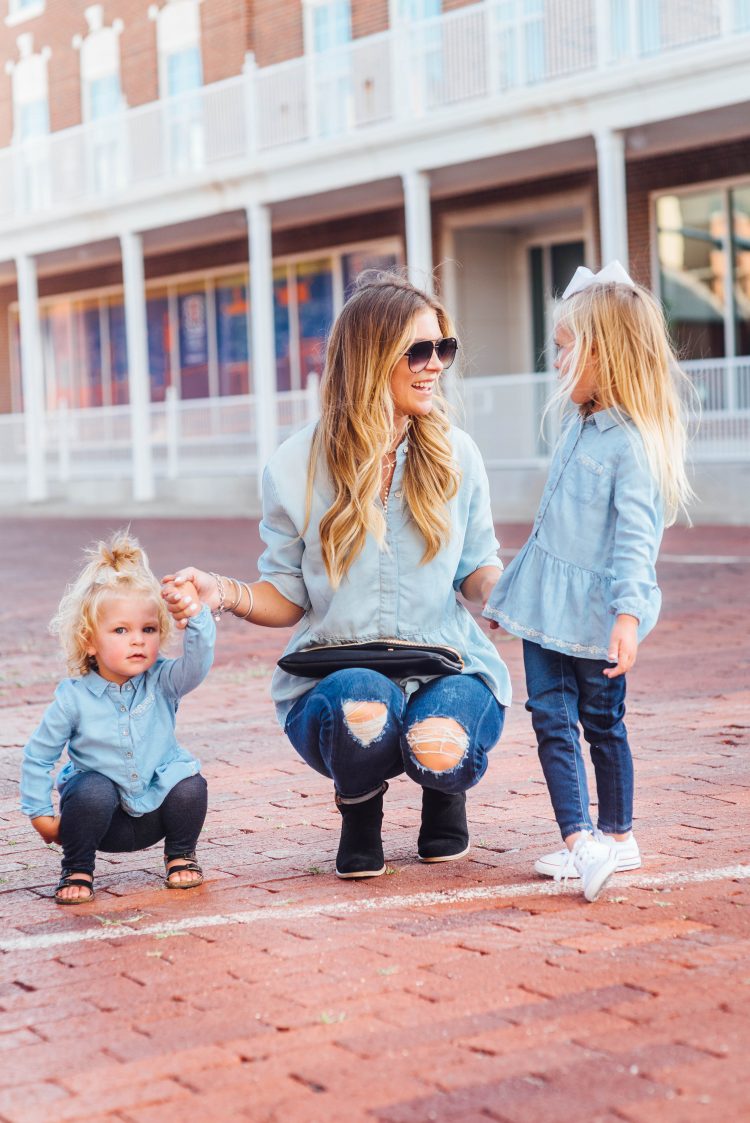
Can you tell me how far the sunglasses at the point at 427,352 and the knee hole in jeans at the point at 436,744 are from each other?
917mm

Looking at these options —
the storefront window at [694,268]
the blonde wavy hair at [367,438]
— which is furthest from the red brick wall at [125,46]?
the blonde wavy hair at [367,438]

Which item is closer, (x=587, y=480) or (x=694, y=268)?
(x=587, y=480)

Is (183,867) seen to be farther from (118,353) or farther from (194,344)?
(118,353)

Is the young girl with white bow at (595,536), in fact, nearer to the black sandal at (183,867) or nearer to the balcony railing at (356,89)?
the black sandal at (183,867)

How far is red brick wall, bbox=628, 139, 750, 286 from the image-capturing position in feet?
55.9

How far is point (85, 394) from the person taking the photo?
27438 millimetres

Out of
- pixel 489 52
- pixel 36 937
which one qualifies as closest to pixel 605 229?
pixel 489 52

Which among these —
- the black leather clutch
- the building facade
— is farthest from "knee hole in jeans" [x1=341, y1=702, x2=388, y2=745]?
the building facade

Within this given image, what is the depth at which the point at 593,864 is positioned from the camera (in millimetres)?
3539

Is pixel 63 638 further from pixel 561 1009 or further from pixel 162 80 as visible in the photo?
pixel 162 80

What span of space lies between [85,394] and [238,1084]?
25661mm

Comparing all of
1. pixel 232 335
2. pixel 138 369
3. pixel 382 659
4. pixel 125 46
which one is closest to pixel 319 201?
pixel 138 369

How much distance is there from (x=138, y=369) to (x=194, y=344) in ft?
9.79

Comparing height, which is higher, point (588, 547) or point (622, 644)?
point (588, 547)
